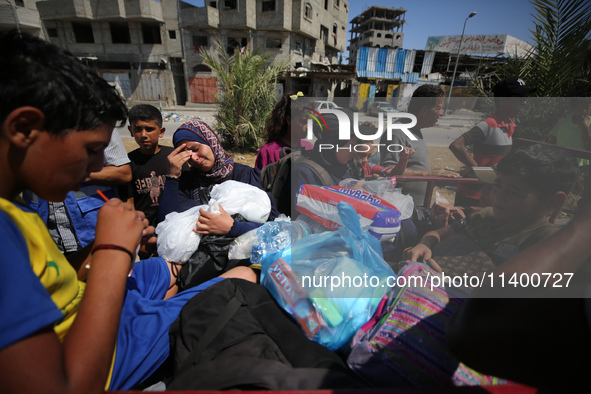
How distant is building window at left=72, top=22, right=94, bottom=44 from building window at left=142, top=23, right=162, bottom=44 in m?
5.68

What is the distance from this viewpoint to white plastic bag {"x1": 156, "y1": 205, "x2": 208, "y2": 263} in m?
1.59

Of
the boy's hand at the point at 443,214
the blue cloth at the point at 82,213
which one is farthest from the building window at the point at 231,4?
the boy's hand at the point at 443,214

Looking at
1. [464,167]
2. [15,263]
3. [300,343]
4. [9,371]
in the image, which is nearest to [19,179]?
[15,263]

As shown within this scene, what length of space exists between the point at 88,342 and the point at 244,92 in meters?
8.35

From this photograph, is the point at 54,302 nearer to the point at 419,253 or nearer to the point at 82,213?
the point at 419,253

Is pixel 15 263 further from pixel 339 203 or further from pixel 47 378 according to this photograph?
pixel 339 203

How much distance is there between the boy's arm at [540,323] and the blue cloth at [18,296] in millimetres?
1031

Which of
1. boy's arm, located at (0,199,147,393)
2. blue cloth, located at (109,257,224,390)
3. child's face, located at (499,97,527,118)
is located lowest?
blue cloth, located at (109,257,224,390)

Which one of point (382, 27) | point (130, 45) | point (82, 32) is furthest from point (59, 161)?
point (382, 27)

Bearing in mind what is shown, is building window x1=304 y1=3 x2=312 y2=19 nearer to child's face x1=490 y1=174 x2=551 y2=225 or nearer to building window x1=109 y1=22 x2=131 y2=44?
building window x1=109 y1=22 x2=131 y2=44

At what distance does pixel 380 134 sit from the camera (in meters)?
1.43

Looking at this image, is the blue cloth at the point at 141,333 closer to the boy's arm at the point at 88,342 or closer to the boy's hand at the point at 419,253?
the boy's arm at the point at 88,342

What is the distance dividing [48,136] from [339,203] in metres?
1.17

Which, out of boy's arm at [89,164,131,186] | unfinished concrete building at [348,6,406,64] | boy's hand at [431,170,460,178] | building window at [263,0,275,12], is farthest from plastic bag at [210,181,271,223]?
unfinished concrete building at [348,6,406,64]
